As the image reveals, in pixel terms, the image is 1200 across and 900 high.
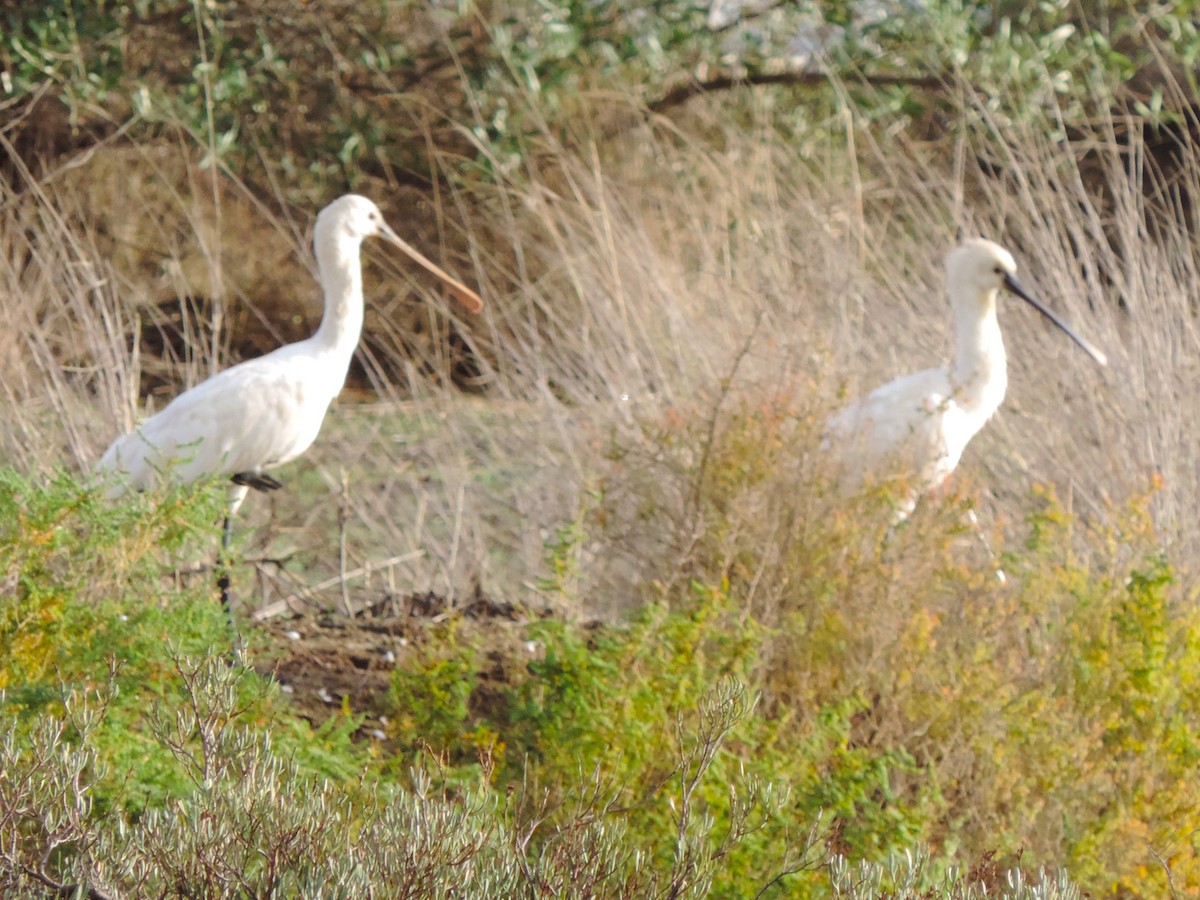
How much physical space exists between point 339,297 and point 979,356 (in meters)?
2.12

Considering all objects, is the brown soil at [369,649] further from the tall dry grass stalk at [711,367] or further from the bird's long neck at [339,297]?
the bird's long neck at [339,297]

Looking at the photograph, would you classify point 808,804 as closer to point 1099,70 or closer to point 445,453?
point 445,453

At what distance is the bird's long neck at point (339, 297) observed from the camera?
5543 millimetres

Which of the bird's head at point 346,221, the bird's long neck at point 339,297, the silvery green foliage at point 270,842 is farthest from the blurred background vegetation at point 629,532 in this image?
the bird's head at point 346,221

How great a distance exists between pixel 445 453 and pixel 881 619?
3.00 meters

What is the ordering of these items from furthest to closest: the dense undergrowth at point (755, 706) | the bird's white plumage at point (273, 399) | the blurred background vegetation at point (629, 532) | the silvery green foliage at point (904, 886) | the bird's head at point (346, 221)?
the bird's head at point (346, 221) → the bird's white plumage at point (273, 399) → the dense undergrowth at point (755, 706) → the blurred background vegetation at point (629, 532) → the silvery green foliage at point (904, 886)

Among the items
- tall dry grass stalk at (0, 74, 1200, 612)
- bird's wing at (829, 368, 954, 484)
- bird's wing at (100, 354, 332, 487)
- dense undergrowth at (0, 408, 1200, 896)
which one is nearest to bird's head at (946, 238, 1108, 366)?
tall dry grass stalk at (0, 74, 1200, 612)

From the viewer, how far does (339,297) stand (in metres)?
5.56

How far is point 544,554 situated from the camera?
5.33 metres

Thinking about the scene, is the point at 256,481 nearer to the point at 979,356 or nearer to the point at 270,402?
the point at 270,402

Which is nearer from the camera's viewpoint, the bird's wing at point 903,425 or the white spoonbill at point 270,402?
the bird's wing at point 903,425

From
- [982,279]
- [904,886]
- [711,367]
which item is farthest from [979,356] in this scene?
[904,886]

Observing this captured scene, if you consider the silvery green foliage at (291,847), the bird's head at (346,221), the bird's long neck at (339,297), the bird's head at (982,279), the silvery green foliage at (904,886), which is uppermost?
the silvery green foliage at (291,847)

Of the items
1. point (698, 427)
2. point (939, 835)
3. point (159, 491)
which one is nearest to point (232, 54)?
point (698, 427)
